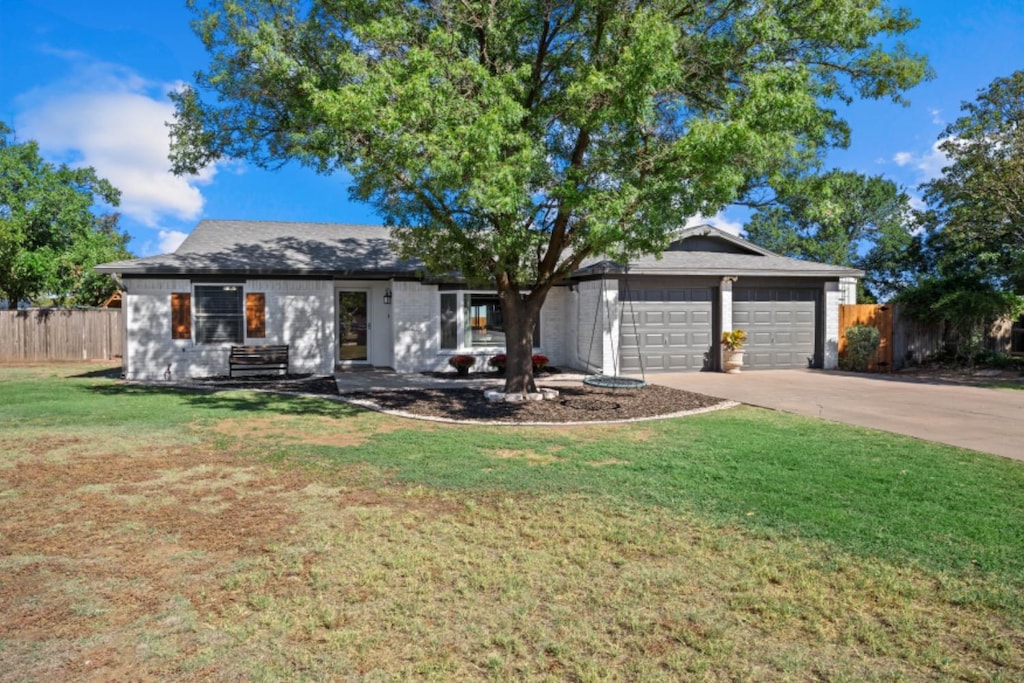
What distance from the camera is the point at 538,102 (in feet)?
32.3

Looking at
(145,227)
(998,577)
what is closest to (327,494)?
(998,577)

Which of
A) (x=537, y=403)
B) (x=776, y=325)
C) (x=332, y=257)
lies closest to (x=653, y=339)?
(x=776, y=325)

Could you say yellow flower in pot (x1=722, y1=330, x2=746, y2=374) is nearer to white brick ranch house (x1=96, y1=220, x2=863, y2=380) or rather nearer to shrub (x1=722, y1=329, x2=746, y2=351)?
shrub (x1=722, y1=329, x2=746, y2=351)

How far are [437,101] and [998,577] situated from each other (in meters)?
7.34

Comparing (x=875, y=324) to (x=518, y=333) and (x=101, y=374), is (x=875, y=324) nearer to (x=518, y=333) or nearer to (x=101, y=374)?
(x=518, y=333)

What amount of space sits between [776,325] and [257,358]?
530 inches

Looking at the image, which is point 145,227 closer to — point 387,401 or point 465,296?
point 465,296

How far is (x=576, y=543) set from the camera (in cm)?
427

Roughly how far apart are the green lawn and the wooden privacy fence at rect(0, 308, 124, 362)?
15.9 meters

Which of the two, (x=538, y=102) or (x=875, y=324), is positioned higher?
(x=538, y=102)

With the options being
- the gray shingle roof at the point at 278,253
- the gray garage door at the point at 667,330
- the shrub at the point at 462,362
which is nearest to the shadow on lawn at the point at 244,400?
the gray shingle roof at the point at 278,253

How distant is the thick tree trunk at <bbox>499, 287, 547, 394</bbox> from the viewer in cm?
1101

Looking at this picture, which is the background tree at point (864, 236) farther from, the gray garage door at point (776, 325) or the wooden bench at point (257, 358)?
the wooden bench at point (257, 358)

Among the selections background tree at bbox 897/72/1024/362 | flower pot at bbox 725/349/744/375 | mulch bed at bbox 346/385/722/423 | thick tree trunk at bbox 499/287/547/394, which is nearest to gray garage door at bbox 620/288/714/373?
flower pot at bbox 725/349/744/375
